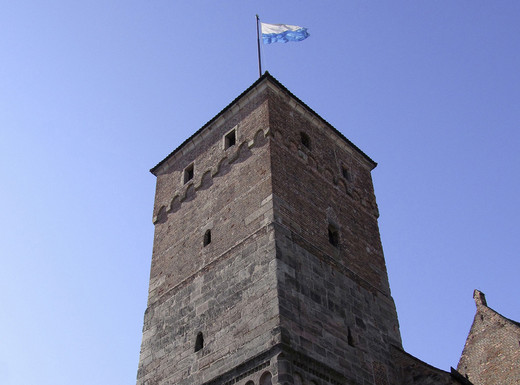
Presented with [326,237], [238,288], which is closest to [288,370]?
[238,288]

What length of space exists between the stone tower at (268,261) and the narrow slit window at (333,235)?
35 millimetres

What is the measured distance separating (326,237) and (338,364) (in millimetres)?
3322

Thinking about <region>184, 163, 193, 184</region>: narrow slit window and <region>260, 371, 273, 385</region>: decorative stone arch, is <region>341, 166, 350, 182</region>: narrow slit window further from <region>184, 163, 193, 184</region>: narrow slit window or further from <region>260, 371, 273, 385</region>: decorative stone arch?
<region>260, 371, 273, 385</region>: decorative stone arch

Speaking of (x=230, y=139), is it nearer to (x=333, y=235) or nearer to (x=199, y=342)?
(x=333, y=235)

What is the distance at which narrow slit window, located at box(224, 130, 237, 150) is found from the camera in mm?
16219

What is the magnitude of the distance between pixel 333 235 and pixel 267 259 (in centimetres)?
287

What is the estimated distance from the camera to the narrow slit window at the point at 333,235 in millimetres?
14672

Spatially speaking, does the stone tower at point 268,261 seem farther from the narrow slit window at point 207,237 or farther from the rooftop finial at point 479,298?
the rooftop finial at point 479,298

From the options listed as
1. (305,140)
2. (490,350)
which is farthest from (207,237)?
(490,350)

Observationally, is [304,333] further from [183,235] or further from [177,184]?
[177,184]

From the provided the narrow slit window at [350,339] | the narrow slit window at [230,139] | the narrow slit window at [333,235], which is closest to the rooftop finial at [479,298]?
the narrow slit window at [333,235]

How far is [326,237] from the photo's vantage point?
1441 cm

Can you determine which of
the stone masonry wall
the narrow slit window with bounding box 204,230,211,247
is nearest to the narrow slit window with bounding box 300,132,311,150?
the narrow slit window with bounding box 204,230,211,247

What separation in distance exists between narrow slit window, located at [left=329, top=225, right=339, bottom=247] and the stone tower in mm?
35
